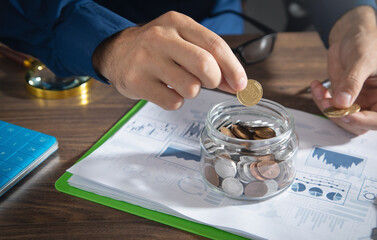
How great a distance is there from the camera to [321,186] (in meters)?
0.62

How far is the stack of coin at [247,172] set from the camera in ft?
1.91

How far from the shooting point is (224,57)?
1.92ft

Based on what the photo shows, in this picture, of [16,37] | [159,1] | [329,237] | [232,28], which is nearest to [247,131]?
[329,237]

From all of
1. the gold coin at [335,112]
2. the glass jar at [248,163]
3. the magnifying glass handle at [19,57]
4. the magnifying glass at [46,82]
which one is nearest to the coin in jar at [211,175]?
the glass jar at [248,163]

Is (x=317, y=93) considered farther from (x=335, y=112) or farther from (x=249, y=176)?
(x=249, y=176)

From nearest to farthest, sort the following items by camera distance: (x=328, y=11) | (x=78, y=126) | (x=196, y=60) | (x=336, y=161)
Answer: (x=196, y=60) → (x=336, y=161) → (x=78, y=126) → (x=328, y=11)

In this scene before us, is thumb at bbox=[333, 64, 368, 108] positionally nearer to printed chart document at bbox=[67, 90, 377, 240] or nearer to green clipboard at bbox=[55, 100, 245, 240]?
printed chart document at bbox=[67, 90, 377, 240]

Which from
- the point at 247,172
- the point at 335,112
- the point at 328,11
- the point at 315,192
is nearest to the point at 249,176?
the point at 247,172

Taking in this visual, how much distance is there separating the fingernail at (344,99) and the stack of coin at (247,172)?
0.20 metres

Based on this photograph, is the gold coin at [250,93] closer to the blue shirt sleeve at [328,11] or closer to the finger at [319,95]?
the finger at [319,95]

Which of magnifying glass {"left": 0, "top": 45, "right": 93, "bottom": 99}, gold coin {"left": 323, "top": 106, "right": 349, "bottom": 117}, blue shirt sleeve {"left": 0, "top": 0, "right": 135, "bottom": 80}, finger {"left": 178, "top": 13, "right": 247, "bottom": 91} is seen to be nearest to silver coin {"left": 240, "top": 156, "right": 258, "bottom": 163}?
finger {"left": 178, "top": 13, "right": 247, "bottom": 91}

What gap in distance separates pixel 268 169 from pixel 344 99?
26cm

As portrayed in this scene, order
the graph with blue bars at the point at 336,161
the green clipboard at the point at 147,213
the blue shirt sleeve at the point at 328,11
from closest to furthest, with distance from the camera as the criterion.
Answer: the green clipboard at the point at 147,213, the graph with blue bars at the point at 336,161, the blue shirt sleeve at the point at 328,11

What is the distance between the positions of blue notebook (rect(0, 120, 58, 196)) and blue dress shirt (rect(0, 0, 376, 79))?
0.17 meters
